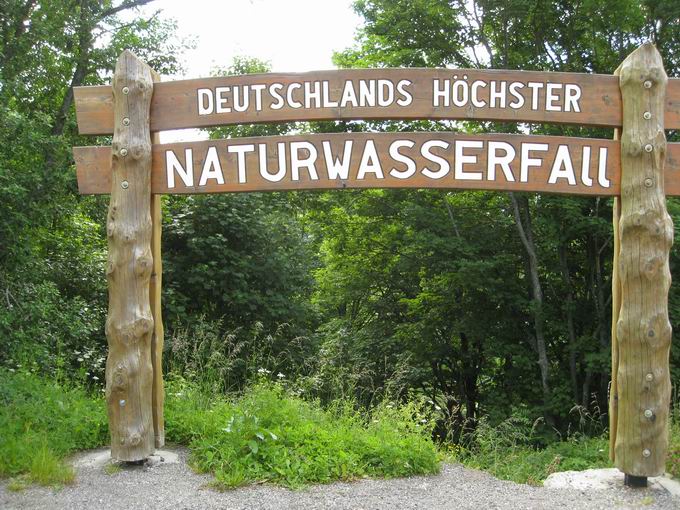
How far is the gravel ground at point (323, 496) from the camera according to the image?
4777mm

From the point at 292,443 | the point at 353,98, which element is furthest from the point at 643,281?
the point at 292,443

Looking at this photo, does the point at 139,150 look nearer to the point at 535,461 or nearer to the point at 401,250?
the point at 535,461

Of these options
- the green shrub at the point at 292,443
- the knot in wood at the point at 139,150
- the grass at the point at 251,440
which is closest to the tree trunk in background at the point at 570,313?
the grass at the point at 251,440

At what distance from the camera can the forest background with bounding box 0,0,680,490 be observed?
11281 mm

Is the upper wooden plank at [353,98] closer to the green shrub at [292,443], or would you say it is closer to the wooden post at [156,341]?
the wooden post at [156,341]

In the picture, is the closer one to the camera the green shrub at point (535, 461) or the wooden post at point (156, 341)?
the wooden post at point (156, 341)

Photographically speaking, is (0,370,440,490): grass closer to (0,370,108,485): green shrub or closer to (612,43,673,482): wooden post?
(0,370,108,485): green shrub

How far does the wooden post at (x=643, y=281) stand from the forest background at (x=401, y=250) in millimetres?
5119

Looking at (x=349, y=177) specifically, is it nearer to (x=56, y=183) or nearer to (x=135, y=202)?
(x=135, y=202)

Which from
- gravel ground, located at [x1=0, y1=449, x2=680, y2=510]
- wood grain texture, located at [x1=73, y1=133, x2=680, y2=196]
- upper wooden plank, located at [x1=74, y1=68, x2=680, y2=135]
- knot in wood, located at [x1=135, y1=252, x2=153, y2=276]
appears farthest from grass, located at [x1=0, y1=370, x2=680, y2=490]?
upper wooden plank, located at [x1=74, y1=68, x2=680, y2=135]

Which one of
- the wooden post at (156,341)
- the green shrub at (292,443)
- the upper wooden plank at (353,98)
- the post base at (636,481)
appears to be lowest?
the post base at (636,481)

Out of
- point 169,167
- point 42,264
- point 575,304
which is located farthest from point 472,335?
point 169,167

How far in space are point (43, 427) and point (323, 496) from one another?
271cm

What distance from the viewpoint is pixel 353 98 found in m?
5.91
